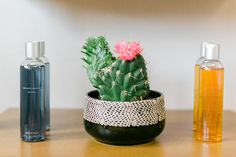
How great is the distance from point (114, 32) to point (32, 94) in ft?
1.43

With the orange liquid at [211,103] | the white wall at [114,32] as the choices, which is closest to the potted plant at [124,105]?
the orange liquid at [211,103]

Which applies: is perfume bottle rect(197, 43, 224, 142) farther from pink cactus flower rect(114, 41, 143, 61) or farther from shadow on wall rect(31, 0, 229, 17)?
shadow on wall rect(31, 0, 229, 17)

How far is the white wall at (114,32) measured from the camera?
4.53 ft

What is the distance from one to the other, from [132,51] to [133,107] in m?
0.12

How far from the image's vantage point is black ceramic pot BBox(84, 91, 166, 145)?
3.28 feet

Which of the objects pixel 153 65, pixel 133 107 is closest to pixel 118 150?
pixel 133 107

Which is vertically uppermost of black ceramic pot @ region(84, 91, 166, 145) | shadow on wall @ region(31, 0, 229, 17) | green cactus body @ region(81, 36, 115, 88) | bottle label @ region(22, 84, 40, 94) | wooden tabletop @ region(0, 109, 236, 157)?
shadow on wall @ region(31, 0, 229, 17)

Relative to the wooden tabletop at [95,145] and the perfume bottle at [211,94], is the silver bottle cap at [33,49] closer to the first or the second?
the wooden tabletop at [95,145]

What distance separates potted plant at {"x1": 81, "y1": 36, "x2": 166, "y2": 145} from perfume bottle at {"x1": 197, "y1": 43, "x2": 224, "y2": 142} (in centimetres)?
12

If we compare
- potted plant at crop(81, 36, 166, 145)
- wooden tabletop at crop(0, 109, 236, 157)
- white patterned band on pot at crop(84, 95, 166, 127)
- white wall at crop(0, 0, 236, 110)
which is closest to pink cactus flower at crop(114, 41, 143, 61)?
potted plant at crop(81, 36, 166, 145)

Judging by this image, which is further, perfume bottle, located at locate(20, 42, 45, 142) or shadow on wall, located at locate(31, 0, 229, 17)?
shadow on wall, located at locate(31, 0, 229, 17)

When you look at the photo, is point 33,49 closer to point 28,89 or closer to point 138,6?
point 28,89

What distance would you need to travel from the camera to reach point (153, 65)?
1.41 meters

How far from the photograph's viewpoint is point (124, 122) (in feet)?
3.28
